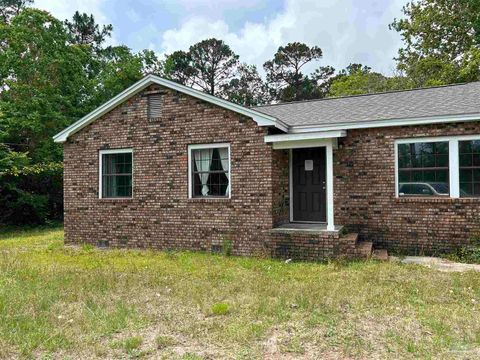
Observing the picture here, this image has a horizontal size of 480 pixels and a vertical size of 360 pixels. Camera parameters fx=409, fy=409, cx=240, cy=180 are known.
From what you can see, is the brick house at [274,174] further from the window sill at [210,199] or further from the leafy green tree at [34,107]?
the leafy green tree at [34,107]

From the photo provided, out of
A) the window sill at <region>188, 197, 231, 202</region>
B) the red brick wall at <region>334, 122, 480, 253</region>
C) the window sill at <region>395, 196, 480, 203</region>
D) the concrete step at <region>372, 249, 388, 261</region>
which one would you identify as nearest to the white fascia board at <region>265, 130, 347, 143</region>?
the red brick wall at <region>334, 122, 480, 253</region>

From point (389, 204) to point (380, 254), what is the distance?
4.48 ft

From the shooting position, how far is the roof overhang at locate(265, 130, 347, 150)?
9.22 m

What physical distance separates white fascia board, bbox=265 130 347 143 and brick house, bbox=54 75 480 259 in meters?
0.03

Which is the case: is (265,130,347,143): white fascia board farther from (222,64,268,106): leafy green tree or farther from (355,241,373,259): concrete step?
(222,64,268,106): leafy green tree

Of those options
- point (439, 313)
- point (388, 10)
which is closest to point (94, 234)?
point (439, 313)

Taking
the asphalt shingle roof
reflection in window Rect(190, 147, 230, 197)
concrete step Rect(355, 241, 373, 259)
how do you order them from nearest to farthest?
concrete step Rect(355, 241, 373, 259), the asphalt shingle roof, reflection in window Rect(190, 147, 230, 197)

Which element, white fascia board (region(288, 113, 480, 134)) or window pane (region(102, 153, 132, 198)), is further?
window pane (region(102, 153, 132, 198))

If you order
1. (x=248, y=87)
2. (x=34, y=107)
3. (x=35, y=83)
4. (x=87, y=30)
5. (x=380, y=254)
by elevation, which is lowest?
(x=380, y=254)

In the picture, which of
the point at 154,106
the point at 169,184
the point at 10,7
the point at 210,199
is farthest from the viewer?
the point at 10,7

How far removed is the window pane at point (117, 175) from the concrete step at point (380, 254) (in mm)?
6675

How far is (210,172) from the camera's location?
10602mm

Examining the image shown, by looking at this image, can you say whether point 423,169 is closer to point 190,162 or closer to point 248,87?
point 190,162

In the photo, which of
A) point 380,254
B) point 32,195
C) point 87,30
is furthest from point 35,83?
point 380,254
